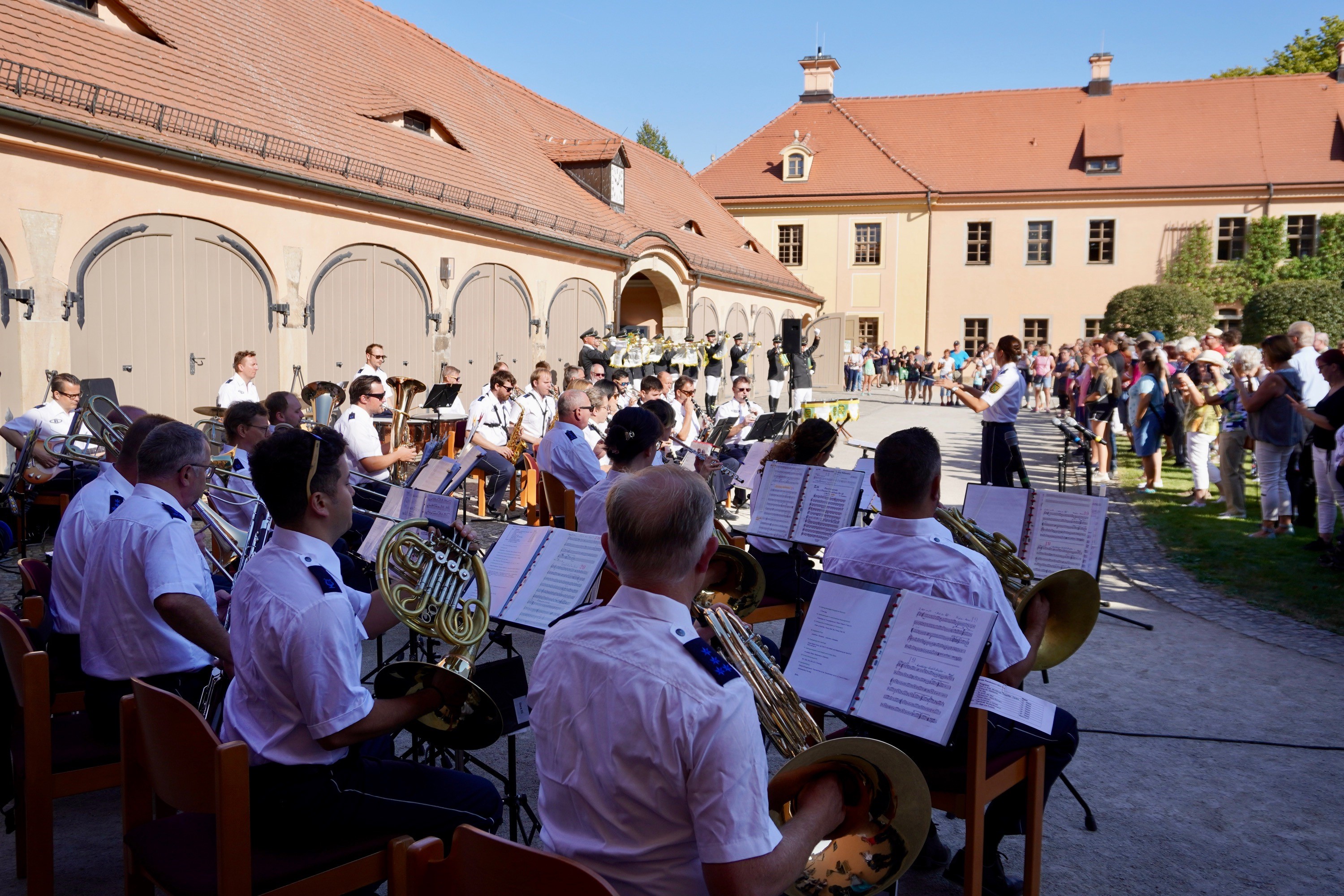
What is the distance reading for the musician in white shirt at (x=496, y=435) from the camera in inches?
405

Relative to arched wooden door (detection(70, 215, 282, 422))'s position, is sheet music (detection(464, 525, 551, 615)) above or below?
below

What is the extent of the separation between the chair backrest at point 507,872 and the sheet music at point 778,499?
11.3 feet

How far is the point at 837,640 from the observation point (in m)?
2.97

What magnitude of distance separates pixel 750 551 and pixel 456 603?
9.13ft

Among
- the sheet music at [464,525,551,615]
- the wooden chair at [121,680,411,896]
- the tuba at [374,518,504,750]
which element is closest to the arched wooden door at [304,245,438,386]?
the sheet music at [464,525,551,615]

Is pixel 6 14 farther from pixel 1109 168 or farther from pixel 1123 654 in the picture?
pixel 1109 168

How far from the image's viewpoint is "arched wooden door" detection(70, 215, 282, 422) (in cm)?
1021

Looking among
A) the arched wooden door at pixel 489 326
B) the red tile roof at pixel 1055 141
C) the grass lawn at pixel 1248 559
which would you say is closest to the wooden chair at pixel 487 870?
the grass lawn at pixel 1248 559

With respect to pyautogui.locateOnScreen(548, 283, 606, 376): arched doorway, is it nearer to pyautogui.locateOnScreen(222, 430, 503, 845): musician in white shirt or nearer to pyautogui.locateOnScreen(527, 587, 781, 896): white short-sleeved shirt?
pyautogui.locateOnScreen(222, 430, 503, 845): musician in white shirt

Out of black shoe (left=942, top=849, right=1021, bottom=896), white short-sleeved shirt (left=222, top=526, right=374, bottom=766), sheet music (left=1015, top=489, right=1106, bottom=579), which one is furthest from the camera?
sheet music (left=1015, top=489, right=1106, bottom=579)

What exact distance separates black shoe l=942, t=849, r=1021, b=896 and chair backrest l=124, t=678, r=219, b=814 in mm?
2449

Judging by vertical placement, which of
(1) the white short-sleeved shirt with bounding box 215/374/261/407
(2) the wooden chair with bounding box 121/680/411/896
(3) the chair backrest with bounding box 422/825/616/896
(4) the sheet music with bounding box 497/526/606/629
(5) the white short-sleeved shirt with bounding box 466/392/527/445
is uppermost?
(1) the white short-sleeved shirt with bounding box 215/374/261/407

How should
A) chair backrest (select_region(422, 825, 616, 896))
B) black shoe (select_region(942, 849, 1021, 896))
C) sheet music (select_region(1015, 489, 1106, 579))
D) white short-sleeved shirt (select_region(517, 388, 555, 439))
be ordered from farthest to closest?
white short-sleeved shirt (select_region(517, 388, 555, 439)) < sheet music (select_region(1015, 489, 1106, 579)) < black shoe (select_region(942, 849, 1021, 896)) < chair backrest (select_region(422, 825, 616, 896))

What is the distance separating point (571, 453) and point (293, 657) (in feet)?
15.8
